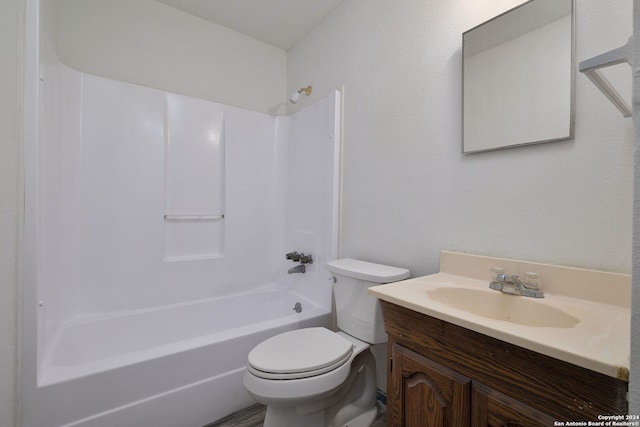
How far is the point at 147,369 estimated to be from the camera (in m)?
1.22

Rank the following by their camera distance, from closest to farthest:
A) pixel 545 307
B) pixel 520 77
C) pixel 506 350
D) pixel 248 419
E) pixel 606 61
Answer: pixel 606 61
pixel 506 350
pixel 545 307
pixel 520 77
pixel 248 419

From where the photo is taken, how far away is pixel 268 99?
2395 mm

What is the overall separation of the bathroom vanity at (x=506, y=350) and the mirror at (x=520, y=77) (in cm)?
50

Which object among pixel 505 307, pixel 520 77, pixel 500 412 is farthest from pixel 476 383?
pixel 520 77

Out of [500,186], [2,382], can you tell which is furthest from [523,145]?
[2,382]

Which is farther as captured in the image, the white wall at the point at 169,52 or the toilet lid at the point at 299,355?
the white wall at the point at 169,52

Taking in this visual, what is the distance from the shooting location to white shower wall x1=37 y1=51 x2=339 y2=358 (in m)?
1.58

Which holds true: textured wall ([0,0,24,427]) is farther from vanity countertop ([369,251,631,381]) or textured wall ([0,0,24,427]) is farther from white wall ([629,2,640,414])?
white wall ([629,2,640,414])

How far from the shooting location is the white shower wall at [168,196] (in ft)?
5.18

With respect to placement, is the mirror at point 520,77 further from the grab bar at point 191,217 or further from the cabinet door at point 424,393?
the grab bar at point 191,217

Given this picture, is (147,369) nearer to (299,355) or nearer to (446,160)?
(299,355)

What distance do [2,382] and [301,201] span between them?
1.74 meters

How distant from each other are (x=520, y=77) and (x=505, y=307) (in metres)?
0.85

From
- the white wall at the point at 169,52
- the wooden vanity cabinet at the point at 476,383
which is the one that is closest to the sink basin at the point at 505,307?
the wooden vanity cabinet at the point at 476,383
